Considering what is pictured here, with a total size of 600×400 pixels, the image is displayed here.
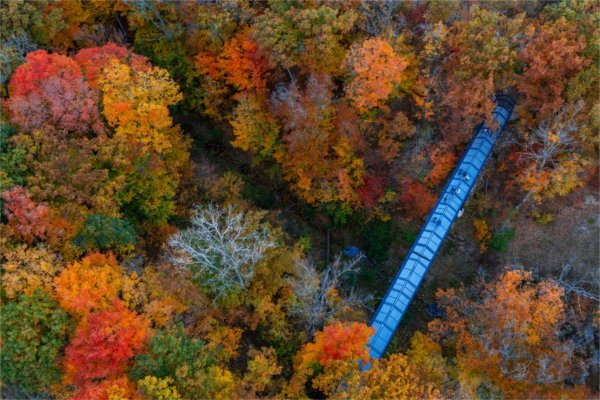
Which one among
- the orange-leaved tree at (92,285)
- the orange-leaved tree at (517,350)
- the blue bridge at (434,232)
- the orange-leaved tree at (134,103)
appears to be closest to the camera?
the orange-leaved tree at (92,285)

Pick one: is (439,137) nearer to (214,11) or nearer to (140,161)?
(214,11)

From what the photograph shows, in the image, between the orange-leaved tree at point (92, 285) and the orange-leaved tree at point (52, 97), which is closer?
the orange-leaved tree at point (92, 285)

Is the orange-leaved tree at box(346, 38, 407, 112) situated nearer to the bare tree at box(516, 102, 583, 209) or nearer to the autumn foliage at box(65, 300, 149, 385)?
the bare tree at box(516, 102, 583, 209)

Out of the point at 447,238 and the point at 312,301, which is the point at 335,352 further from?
the point at 447,238

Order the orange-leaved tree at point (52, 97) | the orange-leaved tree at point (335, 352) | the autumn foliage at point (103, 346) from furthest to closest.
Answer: the orange-leaved tree at point (52, 97) → the orange-leaved tree at point (335, 352) → the autumn foliage at point (103, 346)

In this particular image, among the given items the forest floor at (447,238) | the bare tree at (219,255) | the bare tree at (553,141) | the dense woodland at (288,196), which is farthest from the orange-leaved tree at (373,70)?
the bare tree at (219,255)

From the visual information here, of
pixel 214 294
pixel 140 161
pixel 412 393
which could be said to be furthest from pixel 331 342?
pixel 140 161

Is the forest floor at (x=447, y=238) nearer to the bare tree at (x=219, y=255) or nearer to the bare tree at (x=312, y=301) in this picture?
the bare tree at (x=312, y=301)

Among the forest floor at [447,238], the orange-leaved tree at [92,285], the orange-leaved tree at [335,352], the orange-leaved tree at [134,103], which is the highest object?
the forest floor at [447,238]
